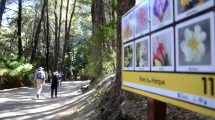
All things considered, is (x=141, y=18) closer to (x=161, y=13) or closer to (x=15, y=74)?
(x=161, y=13)

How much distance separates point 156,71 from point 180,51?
0.86 metres

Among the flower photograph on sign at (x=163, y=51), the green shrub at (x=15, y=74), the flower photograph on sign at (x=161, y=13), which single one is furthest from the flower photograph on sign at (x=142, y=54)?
the green shrub at (x=15, y=74)

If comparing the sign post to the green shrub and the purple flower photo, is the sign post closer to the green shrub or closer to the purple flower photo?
the purple flower photo

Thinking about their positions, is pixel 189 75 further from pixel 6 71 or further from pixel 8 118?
pixel 6 71

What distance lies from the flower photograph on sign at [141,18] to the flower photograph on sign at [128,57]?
443mm

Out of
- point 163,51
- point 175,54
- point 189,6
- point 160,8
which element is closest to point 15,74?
point 160,8

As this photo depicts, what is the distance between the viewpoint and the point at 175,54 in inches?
158

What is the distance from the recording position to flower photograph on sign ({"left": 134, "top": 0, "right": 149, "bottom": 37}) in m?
5.21

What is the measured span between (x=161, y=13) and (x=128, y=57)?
2.09m

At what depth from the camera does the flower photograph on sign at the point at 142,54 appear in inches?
202

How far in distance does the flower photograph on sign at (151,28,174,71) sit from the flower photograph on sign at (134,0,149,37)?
440mm

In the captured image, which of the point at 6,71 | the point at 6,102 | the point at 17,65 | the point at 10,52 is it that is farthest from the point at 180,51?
the point at 10,52

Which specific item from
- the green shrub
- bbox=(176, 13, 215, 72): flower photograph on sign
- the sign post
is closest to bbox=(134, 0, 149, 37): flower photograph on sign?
the sign post

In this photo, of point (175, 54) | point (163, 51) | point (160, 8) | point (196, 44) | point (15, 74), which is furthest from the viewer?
point (15, 74)
